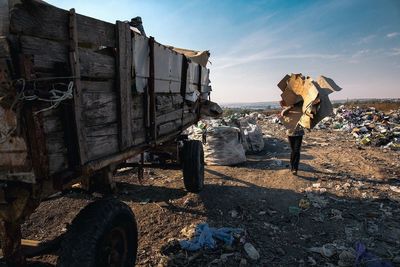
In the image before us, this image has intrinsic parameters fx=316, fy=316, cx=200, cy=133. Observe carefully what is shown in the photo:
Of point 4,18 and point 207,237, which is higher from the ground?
point 4,18

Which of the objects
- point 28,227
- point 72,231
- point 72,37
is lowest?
point 28,227

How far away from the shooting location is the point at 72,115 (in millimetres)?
1841

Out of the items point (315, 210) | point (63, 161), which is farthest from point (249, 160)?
point (63, 161)

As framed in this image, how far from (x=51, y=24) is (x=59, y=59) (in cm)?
19

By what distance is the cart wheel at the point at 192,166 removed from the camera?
4.74 m

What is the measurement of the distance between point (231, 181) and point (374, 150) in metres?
5.49

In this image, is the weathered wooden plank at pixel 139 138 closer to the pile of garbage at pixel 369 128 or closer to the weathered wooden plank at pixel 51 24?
the weathered wooden plank at pixel 51 24

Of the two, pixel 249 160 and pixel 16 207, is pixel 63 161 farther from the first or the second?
pixel 249 160

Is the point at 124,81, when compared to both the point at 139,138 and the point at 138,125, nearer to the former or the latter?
the point at 138,125

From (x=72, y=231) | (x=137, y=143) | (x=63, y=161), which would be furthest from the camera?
(x=137, y=143)

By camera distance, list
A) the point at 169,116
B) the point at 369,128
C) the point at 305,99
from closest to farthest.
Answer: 1. the point at 169,116
2. the point at 305,99
3. the point at 369,128

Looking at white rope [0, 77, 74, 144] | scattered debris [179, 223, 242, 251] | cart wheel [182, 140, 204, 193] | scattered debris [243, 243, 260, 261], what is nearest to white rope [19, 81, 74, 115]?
white rope [0, 77, 74, 144]

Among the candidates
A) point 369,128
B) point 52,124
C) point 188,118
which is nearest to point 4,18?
point 52,124

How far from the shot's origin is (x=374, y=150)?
359 inches
